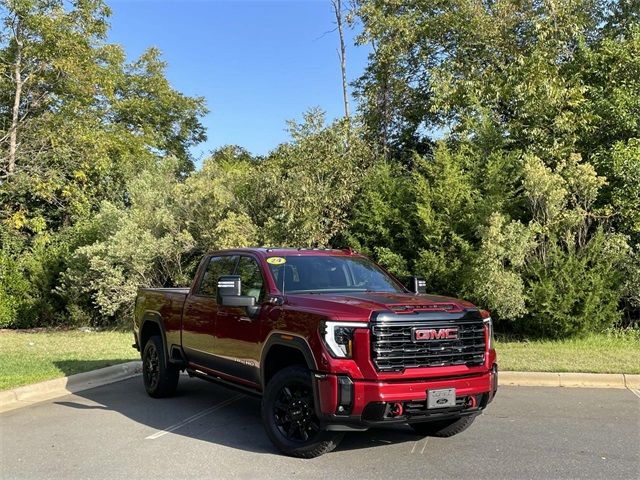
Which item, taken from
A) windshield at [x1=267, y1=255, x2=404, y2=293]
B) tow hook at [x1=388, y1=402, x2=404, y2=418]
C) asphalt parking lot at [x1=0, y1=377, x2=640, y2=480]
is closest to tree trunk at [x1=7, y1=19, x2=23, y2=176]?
asphalt parking lot at [x1=0, y1=377, x2=640, y2=480]

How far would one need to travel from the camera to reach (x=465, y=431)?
6.44 meters

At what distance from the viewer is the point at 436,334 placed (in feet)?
17.3

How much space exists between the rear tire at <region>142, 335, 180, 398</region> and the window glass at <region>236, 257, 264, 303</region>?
1.94 metres

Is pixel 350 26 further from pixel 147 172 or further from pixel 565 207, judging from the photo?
pixel 565 207

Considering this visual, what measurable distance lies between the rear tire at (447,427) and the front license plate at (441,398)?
92 cm

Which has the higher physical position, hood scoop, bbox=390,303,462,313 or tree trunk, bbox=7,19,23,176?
tree trunk, bbox=7,19,23,176

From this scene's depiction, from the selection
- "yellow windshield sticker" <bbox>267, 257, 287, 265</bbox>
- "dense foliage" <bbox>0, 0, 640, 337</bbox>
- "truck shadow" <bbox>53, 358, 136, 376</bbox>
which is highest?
"dense foliage" <bbox>0, 0, 640, 337</bbox>

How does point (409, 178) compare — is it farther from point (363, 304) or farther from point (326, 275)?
point (363, 304)

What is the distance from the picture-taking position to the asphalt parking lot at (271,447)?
5.14m

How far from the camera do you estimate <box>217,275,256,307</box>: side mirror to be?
600 centimetres

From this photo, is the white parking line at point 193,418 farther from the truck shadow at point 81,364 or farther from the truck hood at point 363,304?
the truck shadow at point 81,364

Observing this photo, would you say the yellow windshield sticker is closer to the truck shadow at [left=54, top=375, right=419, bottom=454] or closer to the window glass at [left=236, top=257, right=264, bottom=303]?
the window glass at [left=236, top=257, right=264, bottom=303]

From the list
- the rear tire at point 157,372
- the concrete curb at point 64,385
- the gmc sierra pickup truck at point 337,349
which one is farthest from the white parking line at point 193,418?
the concrete curb at point 64,385

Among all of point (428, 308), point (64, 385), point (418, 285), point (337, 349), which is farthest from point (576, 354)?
point (64, 385)
